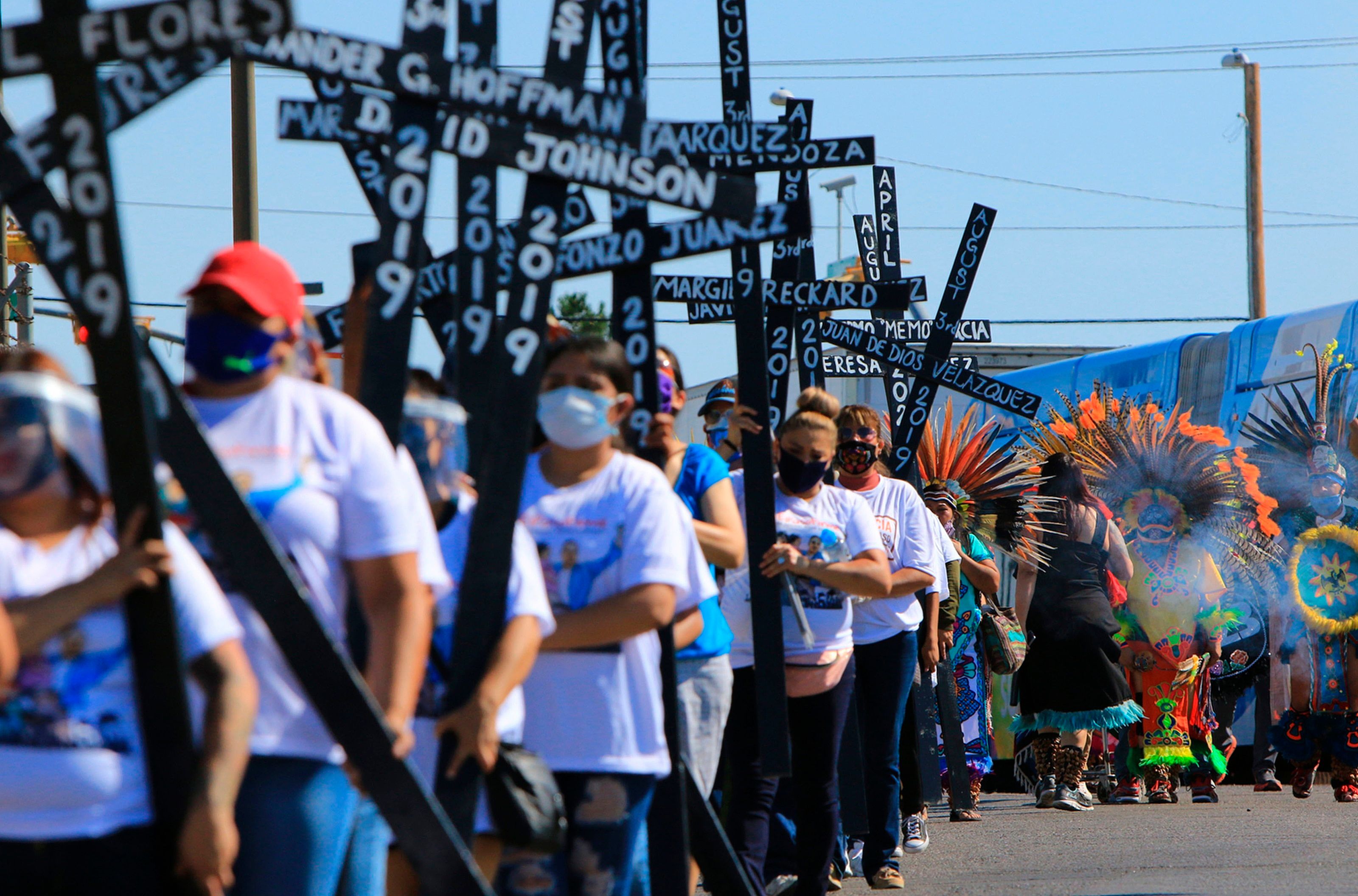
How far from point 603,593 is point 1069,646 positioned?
7601 mm

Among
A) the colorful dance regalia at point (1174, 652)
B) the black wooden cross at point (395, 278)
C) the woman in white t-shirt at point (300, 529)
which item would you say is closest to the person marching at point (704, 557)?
the black wooden cross at point (395, 278)

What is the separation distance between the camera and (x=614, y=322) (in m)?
4.93

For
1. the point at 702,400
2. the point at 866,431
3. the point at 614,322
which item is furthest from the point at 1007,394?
the point at 702,400

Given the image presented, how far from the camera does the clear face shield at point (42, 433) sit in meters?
2.83

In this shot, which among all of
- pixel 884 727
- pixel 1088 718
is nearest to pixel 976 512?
pixel 1088 718

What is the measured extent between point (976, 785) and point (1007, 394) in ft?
11.4

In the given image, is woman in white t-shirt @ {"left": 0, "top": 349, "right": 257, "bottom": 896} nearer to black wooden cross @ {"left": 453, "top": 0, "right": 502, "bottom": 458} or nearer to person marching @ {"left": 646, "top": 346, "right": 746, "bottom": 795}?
black wooden cross @ {"left": 453, "top": 0, "right": 502, "bottom": 458}

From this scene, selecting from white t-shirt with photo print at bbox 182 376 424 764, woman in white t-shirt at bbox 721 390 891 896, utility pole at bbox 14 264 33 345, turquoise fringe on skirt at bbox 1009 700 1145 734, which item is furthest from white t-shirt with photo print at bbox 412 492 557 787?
utility pole at bbox 14 264 33 345

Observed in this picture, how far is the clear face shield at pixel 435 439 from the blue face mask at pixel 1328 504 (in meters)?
7.34

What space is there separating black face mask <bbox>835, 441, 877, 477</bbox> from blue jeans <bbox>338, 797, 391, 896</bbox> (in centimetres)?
457

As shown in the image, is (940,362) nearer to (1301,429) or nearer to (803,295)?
(803,295)

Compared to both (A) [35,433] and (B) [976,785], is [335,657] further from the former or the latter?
(B) [976,785]

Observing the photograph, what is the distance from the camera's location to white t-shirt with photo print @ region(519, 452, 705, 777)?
4125mm

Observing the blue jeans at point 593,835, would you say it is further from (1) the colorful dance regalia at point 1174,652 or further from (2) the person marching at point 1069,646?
(1) the colorful dance regalia at point 1174,652
